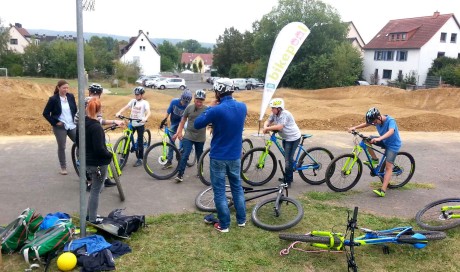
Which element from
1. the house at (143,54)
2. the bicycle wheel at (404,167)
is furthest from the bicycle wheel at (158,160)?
the house at (143,54)

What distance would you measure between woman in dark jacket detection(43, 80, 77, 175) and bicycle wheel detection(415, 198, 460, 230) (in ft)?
20.5

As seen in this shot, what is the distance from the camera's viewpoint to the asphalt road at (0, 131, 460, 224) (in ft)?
20.1

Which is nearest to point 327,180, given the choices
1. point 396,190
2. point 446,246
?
point 396,190

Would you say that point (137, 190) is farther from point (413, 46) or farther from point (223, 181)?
point (413, 46)

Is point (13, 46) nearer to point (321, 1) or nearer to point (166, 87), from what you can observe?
point (166, 87)

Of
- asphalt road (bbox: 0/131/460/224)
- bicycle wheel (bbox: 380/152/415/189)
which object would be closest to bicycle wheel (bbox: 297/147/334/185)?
asphalt road (bbox: 0/131/460/224)

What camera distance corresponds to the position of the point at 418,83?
4500 cm

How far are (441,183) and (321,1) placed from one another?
133 feet

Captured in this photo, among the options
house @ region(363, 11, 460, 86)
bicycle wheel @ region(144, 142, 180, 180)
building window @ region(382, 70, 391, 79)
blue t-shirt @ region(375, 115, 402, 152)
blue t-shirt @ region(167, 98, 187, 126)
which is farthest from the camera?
building window @ region(382, 70, 391, 79)

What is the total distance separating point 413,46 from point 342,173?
44816 millimetres

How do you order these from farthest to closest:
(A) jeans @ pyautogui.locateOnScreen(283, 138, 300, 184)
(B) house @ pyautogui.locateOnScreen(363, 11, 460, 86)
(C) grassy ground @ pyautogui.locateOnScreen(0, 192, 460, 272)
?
(B) house @ pyautogui.locateOnScreen(363, 11, 460, 86), (A) jeans @ pyautogui.locateOnScreen(283, 138, 300, 184), (C) grassy ground @ pyautogui.locateOnScreen(0, 192, 460, 272)

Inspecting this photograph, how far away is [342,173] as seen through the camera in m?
7.08

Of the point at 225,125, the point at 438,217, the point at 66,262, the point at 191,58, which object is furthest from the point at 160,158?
the point at 191,58

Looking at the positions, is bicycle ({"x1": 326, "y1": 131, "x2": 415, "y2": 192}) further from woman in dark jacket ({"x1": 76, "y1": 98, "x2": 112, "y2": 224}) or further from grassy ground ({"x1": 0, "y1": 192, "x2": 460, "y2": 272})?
woman in dark jacket ({"x1": 76, "y1": 98, "x2": 112, "y2": 224})
